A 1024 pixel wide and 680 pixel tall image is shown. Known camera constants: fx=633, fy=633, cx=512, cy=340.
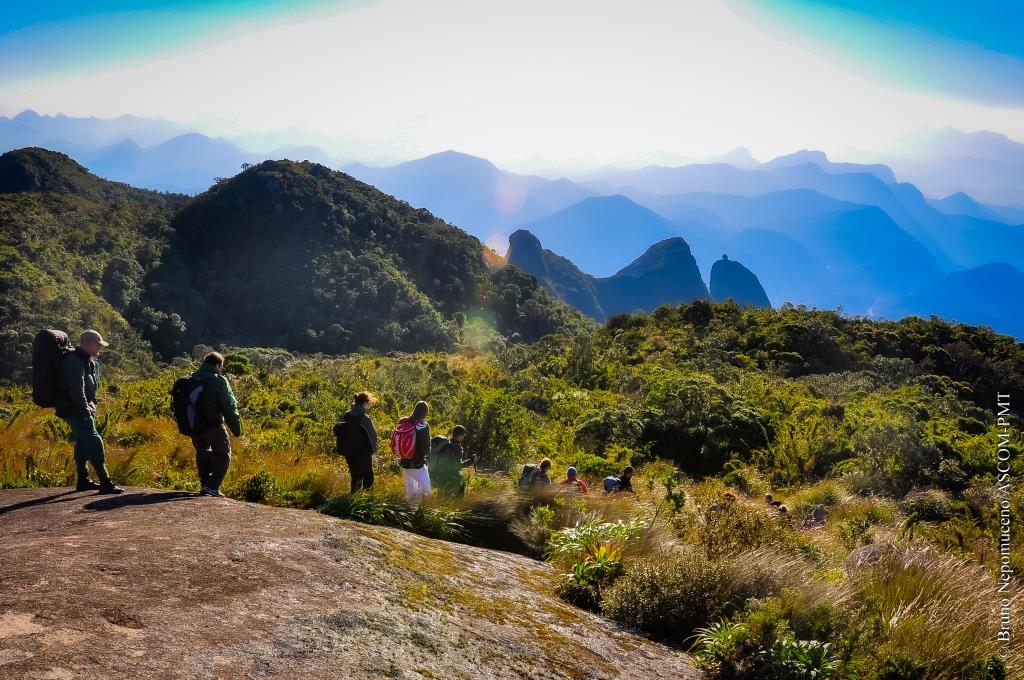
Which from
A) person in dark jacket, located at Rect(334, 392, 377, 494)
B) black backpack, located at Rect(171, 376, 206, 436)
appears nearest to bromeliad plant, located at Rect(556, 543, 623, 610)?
person in dark jacket, located at Rect(334, 392, 377, 494)

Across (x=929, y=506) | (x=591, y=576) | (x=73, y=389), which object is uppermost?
(x=73, y=389)

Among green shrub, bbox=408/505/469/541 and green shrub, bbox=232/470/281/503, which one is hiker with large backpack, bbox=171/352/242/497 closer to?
green shrub, bbox=232/470/281/503

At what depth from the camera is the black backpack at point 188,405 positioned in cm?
643

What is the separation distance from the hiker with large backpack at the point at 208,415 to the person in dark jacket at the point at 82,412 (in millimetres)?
819

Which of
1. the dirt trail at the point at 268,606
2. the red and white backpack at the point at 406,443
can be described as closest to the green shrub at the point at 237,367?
the red and white backpack at the point at 406,443

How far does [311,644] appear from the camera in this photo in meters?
3.31

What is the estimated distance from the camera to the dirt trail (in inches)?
118

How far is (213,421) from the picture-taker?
21.4 feet

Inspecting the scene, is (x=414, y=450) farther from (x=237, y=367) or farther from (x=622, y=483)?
(x=237, y=367)

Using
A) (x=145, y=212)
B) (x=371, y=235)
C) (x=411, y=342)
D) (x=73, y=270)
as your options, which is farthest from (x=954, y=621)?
(x=145, y=212)

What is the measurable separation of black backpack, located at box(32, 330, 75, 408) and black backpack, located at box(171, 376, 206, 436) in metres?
1.13

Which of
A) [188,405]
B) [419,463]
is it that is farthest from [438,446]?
[188,405]

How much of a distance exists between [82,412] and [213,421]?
1.33 m

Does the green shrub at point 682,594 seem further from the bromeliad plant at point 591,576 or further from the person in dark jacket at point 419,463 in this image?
the person in dark jacket at point 419,463
